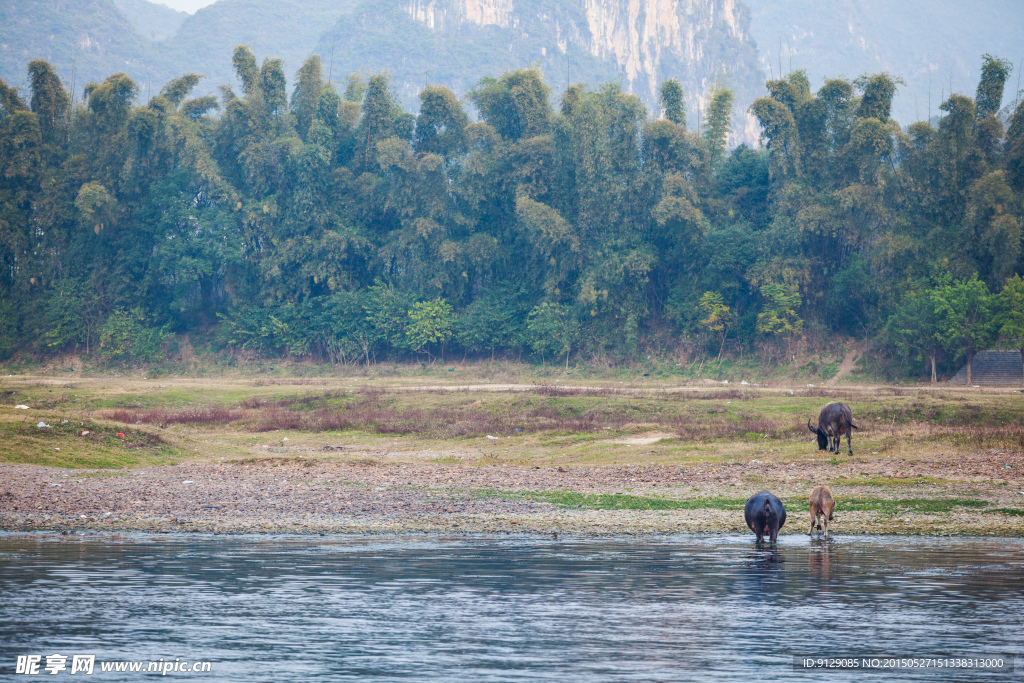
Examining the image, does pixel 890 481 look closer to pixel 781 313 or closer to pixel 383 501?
pixel 383 501

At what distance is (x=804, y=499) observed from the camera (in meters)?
21.1

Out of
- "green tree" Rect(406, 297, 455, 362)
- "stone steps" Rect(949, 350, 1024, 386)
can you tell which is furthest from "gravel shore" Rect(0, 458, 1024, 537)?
"green tree" Rect(406, 297, 455, 362)

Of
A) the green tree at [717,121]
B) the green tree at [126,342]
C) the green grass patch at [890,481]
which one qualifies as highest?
Result: the green tree at [717,121]

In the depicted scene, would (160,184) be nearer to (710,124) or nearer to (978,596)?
(710,124)

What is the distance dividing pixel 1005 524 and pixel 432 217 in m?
52.9

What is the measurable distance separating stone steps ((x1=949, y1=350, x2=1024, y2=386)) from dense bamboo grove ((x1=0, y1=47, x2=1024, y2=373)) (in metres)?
4.07

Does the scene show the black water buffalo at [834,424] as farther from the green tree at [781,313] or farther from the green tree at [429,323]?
the green tree at [429,323]

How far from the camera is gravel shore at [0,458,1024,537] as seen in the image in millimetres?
18828

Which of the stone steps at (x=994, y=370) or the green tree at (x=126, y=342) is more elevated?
the green tree at (x=126, y=342)

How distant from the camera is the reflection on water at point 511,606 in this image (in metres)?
10.5

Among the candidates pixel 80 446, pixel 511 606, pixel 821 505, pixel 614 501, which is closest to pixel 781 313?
pixel 614 501

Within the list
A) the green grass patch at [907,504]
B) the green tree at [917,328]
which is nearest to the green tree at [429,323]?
the green tree at [917,328]

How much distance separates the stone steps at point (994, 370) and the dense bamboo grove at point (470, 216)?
4.07m

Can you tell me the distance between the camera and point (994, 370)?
5062cm
